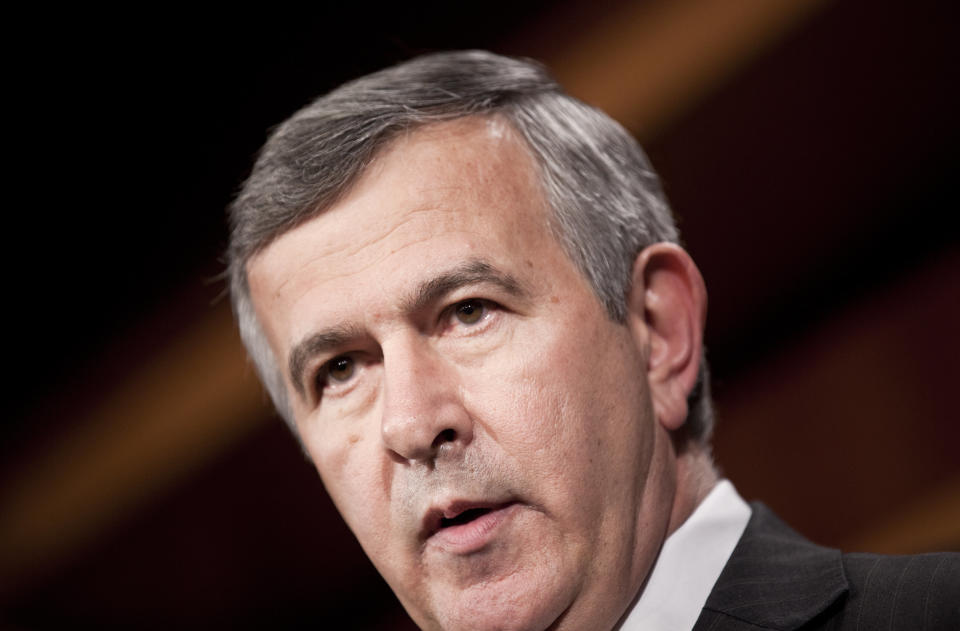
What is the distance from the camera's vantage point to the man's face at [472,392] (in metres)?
1.54

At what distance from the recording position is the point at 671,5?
109 inches

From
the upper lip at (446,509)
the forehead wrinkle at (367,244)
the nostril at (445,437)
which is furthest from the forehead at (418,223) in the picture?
the upper lip at (446,509)

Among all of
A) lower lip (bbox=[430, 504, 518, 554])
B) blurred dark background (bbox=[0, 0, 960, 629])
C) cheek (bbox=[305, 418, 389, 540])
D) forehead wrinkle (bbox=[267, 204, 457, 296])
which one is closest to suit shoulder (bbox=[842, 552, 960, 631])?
lower lip (bbox=[430, 504, 518, 554])

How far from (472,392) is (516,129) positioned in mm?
504

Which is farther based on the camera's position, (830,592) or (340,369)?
(340,369)

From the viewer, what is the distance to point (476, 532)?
154cm

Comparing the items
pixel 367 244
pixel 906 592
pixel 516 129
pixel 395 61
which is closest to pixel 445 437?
pixel 367 244

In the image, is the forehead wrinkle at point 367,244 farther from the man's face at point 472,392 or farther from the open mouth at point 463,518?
the open mouth at point 463,518

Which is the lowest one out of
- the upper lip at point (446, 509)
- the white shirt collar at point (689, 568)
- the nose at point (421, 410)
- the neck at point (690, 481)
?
the white shirt collar at point (689, 568)

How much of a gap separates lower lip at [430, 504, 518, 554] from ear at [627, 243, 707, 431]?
345 millimetres

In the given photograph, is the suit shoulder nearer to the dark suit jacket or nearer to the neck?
the dark suit jacket

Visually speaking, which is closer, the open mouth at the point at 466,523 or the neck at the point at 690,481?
the open mouth at the point at 466,523

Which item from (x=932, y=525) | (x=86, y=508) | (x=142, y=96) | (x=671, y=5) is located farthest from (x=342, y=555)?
(x=671, y=5)

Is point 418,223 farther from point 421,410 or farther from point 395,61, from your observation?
point 395,61
